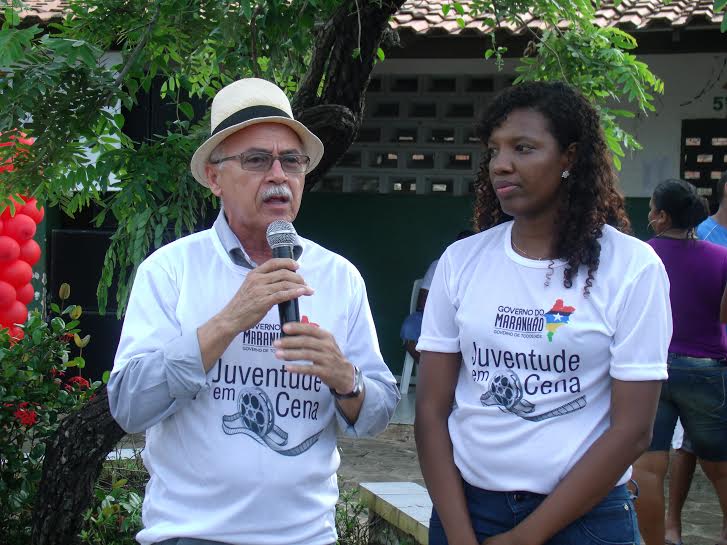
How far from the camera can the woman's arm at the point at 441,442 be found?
108 inches

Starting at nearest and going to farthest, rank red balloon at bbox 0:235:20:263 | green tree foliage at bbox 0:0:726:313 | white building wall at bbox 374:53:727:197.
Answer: green tree foliage at bbox 0:0:726:313
red balloon at bbox 0:235:20:263
white building wall at bbox 374:53:727:197

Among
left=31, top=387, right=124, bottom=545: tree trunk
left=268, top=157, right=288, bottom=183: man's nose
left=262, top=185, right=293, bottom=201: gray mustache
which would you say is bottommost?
left=31, top=387, right=124, bottom=545: tree trunk

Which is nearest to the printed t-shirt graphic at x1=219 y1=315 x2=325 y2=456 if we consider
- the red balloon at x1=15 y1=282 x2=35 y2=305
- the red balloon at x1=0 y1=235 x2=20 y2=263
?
the red balloon at x1=0 y1=235 x2=20 y2=263

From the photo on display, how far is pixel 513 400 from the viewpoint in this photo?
2678 millimetres

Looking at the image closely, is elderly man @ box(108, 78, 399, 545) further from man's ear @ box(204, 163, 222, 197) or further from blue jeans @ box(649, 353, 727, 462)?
blue jeans @ box(649, 353, 727, 462)

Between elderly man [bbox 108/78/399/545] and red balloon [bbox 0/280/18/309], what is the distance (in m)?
6.05

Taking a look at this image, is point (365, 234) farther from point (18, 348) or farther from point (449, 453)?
point (449, 453)

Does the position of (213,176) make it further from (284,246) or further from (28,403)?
(28,403)

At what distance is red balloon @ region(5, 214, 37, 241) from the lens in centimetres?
852

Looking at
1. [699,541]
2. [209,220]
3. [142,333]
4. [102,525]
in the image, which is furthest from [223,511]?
[209,220]

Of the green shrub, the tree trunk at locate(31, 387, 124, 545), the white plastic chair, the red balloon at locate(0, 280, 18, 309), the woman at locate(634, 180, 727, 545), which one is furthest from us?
the white plastic chair

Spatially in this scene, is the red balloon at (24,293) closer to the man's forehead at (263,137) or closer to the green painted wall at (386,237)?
the green painted wall at (386,237)

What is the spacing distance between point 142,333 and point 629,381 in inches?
50.0

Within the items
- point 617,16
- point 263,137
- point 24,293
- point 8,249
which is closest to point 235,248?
point 263,137
